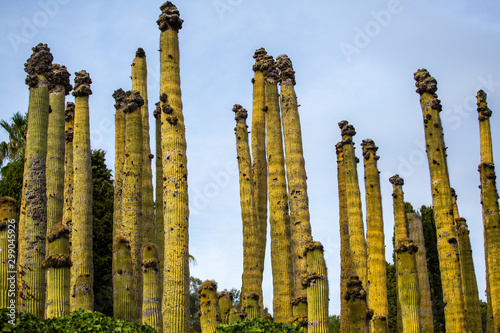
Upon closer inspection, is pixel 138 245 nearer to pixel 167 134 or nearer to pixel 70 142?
pixel 167 134

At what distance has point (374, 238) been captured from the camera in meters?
20.6

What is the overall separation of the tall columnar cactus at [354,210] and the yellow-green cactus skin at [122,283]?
831 centimetres

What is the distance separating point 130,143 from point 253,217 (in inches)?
211

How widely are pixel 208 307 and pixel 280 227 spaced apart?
185 inches

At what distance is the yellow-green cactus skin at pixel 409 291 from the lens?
1470 centimetres

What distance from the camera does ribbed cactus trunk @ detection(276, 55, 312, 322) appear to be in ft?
55.6

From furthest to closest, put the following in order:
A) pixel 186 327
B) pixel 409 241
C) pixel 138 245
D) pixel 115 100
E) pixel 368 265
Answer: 1. pixel 115 100
2. pixel 368 265
3. pixel 138 245
4. pixel 409 241
5. pixel 186 327

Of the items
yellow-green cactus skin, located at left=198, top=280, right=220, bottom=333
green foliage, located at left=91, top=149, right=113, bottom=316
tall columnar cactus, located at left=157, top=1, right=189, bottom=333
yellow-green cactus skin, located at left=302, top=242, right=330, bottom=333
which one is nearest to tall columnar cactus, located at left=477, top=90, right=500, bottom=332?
yellow-green cactus skin, located at left=302, top=242, right=330, bottom=333

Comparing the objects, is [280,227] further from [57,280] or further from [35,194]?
[57,280]

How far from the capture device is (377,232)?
20672 mm

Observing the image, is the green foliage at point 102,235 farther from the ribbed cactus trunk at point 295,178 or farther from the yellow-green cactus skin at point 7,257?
the yellow-green cactus skin at point 7,257

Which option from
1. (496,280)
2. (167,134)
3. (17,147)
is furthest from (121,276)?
(17,147)

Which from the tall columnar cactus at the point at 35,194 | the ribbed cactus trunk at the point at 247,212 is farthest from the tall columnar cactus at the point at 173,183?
the ribbed cactus trunk at the point at 247,212

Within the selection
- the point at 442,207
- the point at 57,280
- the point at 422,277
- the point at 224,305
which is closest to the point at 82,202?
the point at 57,280
